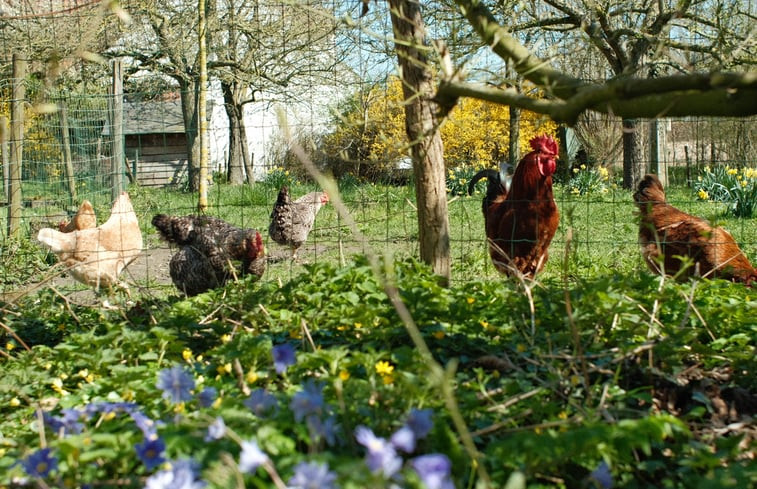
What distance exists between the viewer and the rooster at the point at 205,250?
5.21 meters

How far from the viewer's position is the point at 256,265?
5.46 metres

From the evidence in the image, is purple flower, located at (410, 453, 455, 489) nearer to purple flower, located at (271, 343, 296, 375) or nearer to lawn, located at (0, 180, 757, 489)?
lawn, located at (0, 180, 757, 489)

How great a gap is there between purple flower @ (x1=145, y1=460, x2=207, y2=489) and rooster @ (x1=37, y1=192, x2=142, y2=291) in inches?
156

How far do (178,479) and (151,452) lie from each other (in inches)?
10.2

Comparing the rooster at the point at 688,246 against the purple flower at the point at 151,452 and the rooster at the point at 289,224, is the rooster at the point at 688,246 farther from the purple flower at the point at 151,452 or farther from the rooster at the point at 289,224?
the rooster at the point at 289,224

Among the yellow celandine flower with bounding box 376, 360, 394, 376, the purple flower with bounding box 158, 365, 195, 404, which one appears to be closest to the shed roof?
the yellow celandine flower with bounding box 376, 360, 394, 376

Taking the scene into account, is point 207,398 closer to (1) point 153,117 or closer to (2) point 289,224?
(2) point 289,224

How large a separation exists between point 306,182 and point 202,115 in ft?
26.6

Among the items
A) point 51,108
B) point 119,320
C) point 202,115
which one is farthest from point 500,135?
point 51,108

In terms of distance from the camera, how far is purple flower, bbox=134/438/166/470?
1460mm

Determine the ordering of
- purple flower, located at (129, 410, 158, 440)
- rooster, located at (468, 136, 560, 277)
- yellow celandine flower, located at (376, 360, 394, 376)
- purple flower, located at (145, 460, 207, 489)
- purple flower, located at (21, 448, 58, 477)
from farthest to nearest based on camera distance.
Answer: rooster, located at (468, 136, 560, 277) < yellow celandine flower, located at (376, 360, 394, 376) < purple flower, located at (129, 410, 158, 440) < purple flower, located at (21, 448, 58, 477) < purple flower, located at (145, 460, 207, 489)

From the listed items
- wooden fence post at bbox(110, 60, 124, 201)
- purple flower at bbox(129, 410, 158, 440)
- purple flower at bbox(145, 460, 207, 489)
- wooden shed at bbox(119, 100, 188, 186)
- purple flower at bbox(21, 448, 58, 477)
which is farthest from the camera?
wooden shed at bbox(119, 100, 188, 186)

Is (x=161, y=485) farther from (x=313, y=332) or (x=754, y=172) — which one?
(x=754, y=172)

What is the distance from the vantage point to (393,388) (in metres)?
1.90
